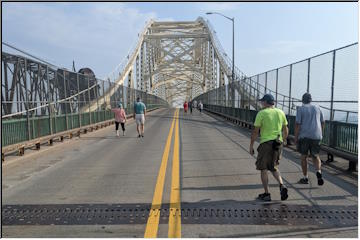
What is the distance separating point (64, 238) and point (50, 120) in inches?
412

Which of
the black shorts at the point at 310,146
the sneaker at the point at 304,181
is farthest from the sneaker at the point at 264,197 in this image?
the black shorts at the point at 310,146

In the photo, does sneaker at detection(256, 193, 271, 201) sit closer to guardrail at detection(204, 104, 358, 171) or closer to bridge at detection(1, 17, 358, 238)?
bridge at detection(1, 17, 358, 238)

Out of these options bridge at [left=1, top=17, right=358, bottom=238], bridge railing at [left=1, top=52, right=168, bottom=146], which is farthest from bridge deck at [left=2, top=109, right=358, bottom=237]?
bridge railing at [left=1, top=52, right=168, bottom=146]

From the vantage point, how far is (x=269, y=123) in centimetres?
595

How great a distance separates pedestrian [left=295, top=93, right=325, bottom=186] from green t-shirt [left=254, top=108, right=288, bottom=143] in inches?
51.2

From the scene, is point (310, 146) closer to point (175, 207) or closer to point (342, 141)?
point (342, 141)

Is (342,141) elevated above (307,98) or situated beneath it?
situated beneath

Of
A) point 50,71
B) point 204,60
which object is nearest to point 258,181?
point 50,71

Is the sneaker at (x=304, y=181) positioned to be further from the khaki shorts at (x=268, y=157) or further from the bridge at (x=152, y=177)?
the khaki shorts at (x=268, y=157)

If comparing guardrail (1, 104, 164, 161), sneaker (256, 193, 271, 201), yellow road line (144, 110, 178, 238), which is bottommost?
yellow road line (144, 110, 178, 238)

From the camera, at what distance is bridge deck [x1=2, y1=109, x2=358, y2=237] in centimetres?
464

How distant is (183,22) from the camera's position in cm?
10269

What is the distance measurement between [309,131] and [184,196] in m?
2.79

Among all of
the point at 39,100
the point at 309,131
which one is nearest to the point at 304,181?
the point at 309,131
